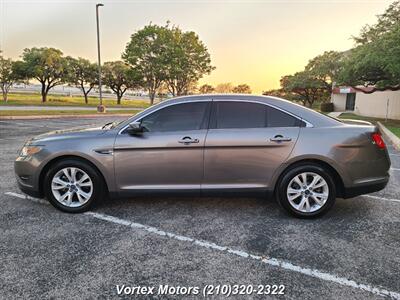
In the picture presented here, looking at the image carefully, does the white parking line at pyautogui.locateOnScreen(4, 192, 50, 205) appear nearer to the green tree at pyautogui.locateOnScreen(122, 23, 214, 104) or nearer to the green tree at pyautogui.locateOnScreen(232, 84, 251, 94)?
the green tree at pyautogui.locateOnScreen(122, 23, 214, 104)

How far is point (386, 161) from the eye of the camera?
375 cm

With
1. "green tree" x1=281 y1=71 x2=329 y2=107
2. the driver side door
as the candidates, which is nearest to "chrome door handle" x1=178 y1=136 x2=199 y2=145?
the driver side door

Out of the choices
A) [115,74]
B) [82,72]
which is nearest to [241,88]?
[115,74]

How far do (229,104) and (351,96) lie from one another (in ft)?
135

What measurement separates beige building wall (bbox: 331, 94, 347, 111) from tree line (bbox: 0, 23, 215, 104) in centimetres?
1780

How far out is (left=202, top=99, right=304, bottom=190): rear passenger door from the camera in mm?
3631

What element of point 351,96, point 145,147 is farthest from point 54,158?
point 351,96

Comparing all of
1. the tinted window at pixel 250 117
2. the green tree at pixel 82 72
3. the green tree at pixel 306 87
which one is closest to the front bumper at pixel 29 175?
the tinted window at pixel 250 117

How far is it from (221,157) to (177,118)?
0.78 metres

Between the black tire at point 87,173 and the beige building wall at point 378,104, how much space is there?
24.0m

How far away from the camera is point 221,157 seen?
367 centimetres

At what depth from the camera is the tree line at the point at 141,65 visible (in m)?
31.2

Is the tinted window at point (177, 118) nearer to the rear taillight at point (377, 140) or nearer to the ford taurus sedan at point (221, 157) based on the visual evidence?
the ford taurus sedan at point (221, 157)

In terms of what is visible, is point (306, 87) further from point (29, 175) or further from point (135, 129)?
point (29, 175)
